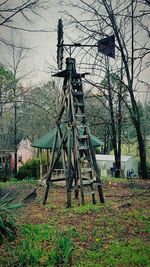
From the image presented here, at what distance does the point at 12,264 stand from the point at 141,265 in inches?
80.0

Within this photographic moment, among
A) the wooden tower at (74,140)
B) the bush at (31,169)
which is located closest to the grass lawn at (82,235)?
the wooden tower at (74,140)

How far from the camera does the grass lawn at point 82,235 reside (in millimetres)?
4695

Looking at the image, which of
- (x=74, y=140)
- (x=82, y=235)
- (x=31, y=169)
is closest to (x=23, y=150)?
(x=31, y=169)

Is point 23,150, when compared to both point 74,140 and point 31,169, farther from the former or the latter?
point 74,140

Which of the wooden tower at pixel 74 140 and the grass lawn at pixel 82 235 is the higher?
the wooden tower at pixel 74 140

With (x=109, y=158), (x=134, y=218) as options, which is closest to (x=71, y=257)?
(x=134, y=218)

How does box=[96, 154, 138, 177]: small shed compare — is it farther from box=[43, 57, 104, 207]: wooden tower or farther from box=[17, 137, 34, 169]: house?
box=[43, 57, 104, 207]: wooden tower

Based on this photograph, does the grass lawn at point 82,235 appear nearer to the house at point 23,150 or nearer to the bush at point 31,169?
the bush at point 31,169

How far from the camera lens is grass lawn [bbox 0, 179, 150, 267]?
4695mm

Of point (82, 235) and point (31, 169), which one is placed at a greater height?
point (31, 169)

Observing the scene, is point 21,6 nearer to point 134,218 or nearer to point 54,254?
point 54,254

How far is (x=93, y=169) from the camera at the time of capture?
9180 mm

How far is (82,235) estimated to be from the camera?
593cm

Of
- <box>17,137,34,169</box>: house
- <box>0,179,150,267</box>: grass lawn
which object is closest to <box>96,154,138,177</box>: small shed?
<box>17,137,34,169</box>: house
